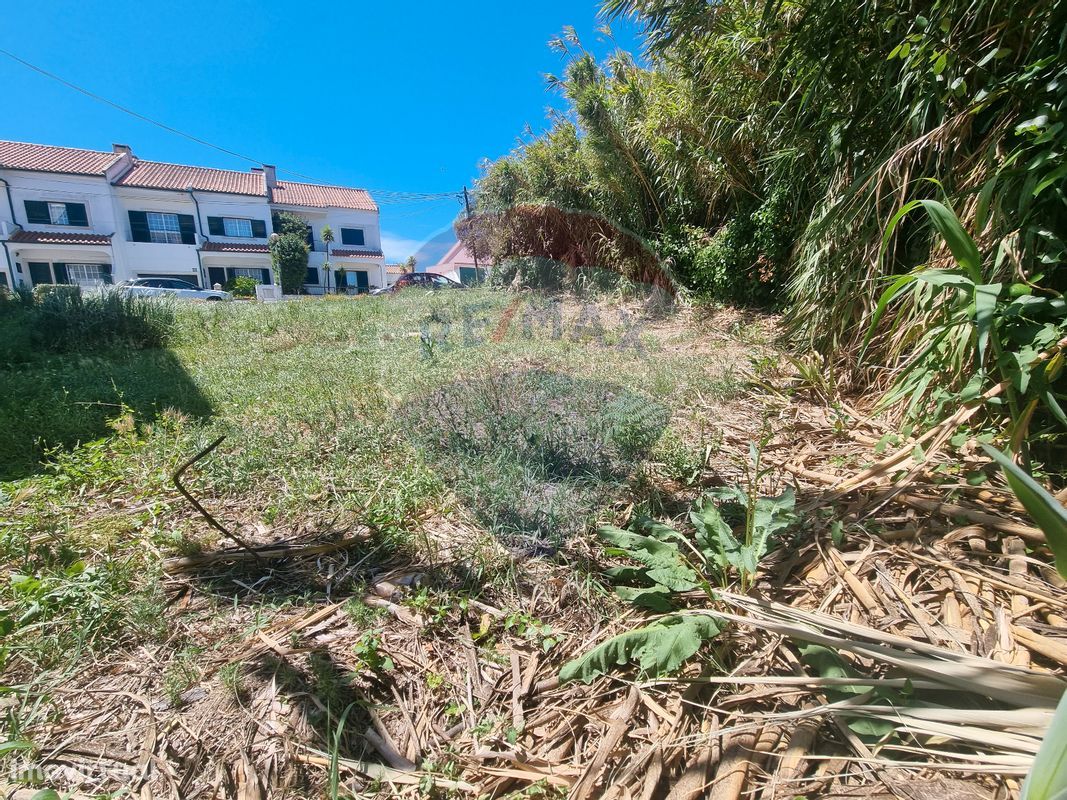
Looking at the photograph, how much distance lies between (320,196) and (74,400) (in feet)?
89.7

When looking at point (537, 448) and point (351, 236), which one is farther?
point (351, 236)

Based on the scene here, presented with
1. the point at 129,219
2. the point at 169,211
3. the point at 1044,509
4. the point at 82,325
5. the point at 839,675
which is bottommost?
the point at 839,675

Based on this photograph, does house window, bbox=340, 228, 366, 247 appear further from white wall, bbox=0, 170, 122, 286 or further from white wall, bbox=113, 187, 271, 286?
white wall, bbox=0, 170, 122, 286

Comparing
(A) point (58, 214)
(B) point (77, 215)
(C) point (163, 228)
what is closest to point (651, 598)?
(C) point (163, 228)

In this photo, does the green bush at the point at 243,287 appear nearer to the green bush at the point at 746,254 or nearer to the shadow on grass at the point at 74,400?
the shadow on grass at the point at 74,400

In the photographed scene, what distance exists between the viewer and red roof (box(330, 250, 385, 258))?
2530 centimetres

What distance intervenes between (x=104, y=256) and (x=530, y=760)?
26.5 meters

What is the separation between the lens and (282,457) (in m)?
2.18

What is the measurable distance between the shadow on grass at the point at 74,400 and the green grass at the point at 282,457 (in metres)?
0.02

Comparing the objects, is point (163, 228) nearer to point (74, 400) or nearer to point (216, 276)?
point (216, 276)

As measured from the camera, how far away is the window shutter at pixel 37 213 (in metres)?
17.8

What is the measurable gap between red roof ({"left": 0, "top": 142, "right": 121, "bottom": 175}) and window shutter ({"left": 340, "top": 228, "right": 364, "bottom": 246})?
9.57 meters

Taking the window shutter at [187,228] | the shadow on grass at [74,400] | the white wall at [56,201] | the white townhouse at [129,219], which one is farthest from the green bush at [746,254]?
the white wall at [56,201]

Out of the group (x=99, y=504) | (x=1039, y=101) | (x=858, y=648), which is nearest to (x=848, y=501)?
(x=858, y=648)
